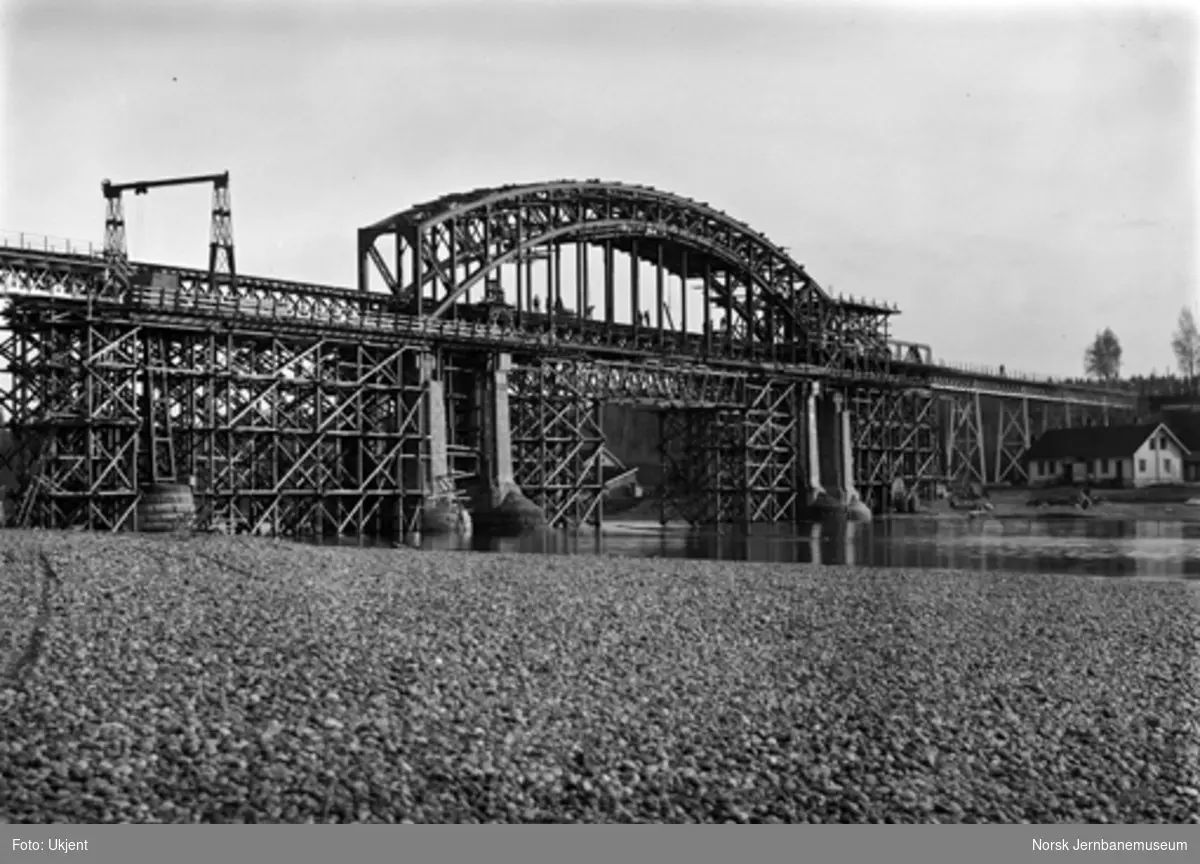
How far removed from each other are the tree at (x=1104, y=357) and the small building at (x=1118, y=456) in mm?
21514

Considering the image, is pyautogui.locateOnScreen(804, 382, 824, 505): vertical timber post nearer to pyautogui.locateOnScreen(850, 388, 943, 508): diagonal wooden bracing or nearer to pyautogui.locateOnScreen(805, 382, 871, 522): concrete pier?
pyautogui.locateOnScreen(805, 382, 871, 522): concrete pier

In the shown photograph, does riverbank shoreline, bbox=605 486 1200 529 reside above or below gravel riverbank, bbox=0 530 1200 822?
above

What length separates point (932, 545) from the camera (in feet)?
173

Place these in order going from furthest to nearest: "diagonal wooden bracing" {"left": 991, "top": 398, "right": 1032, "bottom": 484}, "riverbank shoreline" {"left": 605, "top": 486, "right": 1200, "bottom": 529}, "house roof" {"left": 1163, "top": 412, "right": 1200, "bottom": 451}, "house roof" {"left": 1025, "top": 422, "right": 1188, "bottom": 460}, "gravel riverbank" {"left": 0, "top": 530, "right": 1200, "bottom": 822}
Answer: "diagonal wooden bracing" {"left": 991, "top": 398, "right": 1032, "bottom": 484}, "house roof" {"left": 1163, "top": 412, "right": 1200, "bottom": 451}, "house roof" {"left": 1025, "top": 422, "right": 1188, "bottom": 460}, "riverbank shoreline" {"left": 605, "top": 486, "right": 1200, "bottom": 529}, "gravel riverbank" {"left": 0, "top": 530, "right": 1200, "bottom": 822}

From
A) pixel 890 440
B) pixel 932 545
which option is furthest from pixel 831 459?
pixel 932 545

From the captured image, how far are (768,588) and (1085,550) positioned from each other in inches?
935

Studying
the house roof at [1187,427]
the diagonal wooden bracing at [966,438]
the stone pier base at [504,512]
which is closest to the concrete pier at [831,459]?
the diagonal wooden bracing at [966,438]

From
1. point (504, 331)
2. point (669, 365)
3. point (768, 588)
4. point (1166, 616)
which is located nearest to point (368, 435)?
point (504, 331)

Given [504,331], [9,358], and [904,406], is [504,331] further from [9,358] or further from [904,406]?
[904,406]

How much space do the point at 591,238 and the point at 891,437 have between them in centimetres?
3247

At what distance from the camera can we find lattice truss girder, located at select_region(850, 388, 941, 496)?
8569 cm

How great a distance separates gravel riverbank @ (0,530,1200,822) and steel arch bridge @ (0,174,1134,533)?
70.8 ft

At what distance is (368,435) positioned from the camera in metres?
51.5

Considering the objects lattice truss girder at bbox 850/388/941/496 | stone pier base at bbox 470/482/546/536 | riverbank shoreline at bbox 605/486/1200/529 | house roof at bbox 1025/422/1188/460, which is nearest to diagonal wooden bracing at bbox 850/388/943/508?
lattice truss girder at bbox 850/388/941/496
